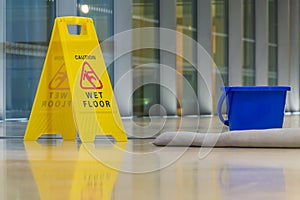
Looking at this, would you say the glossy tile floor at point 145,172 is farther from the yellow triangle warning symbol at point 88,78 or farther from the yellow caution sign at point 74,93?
the yellow triangle warning symbol at point 88,78

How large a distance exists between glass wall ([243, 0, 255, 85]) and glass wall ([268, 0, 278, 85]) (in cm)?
99

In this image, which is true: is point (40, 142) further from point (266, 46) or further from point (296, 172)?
point (266, 46)


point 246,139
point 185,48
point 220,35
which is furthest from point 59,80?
point 220,35

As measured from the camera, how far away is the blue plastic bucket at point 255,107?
5.46 metres

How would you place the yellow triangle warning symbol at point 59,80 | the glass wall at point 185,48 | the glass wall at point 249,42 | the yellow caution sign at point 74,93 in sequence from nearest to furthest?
the yellow caution sign at point 74,93
the yellow triangle warning symbol at point 59,80
the glass wall at point 185,48
the glass wall at point 249,42

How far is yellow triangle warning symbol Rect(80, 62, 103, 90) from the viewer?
505 cm

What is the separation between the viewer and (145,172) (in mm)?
2816

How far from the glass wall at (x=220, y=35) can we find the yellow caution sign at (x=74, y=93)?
820 cm

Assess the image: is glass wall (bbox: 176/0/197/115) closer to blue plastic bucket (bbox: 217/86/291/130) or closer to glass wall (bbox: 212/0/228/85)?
glass wall (bbox: 212/0/228/85)

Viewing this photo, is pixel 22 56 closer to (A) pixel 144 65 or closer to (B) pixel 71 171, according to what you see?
(A) pixel 144 65

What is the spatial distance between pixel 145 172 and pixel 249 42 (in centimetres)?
1248

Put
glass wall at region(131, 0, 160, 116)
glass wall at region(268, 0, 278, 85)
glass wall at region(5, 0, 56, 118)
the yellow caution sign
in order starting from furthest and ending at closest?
glass wall at region(268, 0, 278, 85) → glass wall at region(131, 0, 160, 116) → glass wall at region(5, 0, 56, 118) → the yellow caution sign

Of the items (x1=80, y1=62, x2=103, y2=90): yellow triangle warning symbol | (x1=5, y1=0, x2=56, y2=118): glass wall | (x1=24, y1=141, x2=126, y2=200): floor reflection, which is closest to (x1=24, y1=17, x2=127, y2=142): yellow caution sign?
(x1=80, y1=62, x2=103, y2=90): yellow triangle warning symbol

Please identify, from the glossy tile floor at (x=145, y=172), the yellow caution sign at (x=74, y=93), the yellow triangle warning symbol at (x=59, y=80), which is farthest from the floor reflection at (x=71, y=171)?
the yellow triangle warning symbol at (x=59, y=80)
